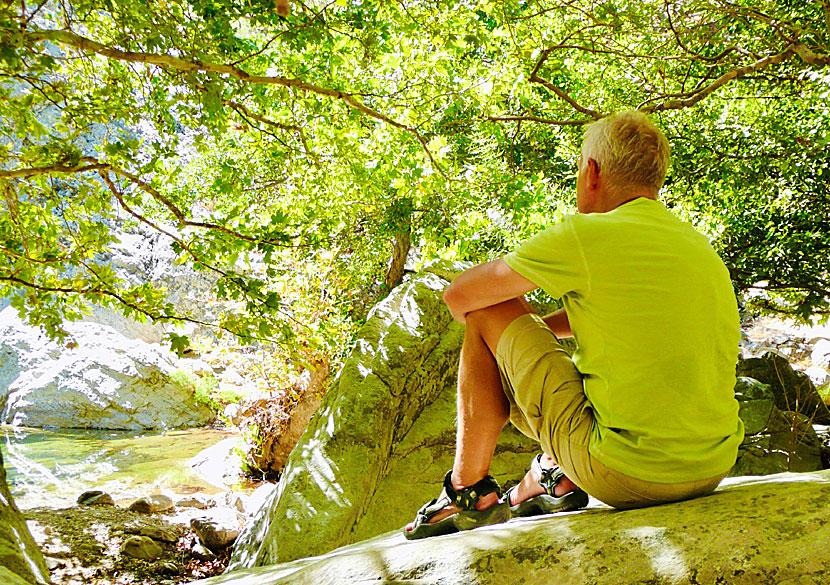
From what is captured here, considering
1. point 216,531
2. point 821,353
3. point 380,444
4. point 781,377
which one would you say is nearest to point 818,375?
point 821,353

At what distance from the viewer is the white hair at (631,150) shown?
1.84 metres

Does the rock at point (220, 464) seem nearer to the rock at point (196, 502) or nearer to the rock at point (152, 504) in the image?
the rock at point (196, 502)

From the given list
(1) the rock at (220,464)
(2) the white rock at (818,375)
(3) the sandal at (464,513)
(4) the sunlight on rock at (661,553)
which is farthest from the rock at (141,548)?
(2) the white rock at (818,375)

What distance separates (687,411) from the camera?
5.36 feet

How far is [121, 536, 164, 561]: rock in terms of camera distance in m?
5.04

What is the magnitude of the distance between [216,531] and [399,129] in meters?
4.23

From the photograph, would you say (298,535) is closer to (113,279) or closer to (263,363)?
(113,279)

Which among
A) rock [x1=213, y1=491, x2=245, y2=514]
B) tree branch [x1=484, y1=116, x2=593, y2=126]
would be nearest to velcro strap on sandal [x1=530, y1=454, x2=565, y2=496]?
tree branch [x1=484, y1=116, x2=593, y2=126]

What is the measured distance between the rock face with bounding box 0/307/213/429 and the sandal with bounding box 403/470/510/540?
13698 millimetres

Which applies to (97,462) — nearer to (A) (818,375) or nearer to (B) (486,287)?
(B) (486,287)

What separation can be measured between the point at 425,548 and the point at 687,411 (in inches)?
35.2

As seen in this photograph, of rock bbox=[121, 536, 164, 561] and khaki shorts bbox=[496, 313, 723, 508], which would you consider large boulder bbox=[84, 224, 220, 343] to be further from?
khaki shorts bbox=[496, 313, 723, 508]

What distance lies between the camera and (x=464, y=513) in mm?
2086

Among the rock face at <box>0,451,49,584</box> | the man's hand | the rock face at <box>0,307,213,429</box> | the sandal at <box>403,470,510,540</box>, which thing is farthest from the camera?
the rock face at <box>0,307,213,429</box>
